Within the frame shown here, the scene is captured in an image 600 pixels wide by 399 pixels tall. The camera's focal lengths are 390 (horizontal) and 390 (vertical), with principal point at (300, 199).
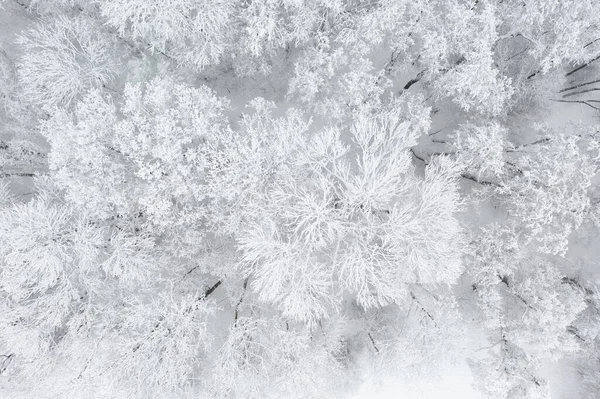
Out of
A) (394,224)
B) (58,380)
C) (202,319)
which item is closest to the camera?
(394,224)

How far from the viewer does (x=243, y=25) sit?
12.2 m

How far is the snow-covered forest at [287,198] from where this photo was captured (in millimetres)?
10906

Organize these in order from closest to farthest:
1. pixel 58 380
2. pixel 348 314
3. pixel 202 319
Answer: pixel 58 380, pixel 202 319, pixel 348 314

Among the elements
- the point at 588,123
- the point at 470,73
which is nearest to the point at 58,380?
the point at 470,73

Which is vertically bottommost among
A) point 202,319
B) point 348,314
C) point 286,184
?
point 348,314

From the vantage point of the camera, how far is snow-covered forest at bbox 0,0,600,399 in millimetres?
10906

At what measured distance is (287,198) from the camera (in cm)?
1099

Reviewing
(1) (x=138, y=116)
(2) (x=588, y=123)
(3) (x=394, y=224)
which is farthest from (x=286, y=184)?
(2) (x=588, y=123)

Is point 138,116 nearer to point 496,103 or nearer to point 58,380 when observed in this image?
point 58,380

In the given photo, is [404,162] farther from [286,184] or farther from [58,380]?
[58,380]

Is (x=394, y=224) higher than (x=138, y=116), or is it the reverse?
(x=138, y=116)

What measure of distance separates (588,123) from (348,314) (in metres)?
11.3

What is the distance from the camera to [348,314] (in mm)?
A: 14125

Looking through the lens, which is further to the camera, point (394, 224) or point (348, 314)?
point (348, 314)
